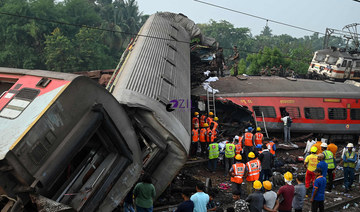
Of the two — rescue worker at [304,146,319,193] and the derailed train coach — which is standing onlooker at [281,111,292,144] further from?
the derailed train coach

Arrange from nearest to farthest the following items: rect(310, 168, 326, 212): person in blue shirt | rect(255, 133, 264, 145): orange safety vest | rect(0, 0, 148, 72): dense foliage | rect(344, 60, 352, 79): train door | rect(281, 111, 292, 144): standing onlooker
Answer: rect(310, 168, 326, 212): person in blue shirt, rect(255, 133, 264, 145): orange safety vest, rect(281, 111, 292, 144): standing onlooker, rect(344, 60, 352, 79): train door, rect(0, 0, 148, 72): dense foliage

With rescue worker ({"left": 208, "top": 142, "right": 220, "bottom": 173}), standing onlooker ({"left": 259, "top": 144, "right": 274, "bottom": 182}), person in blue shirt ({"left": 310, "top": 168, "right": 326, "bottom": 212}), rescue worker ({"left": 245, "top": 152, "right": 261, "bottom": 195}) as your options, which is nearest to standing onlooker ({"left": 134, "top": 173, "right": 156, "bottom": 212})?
rescue worker ({"left": 245, "top": 152, "right": 261, "bottom": 195})

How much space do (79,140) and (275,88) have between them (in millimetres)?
12366

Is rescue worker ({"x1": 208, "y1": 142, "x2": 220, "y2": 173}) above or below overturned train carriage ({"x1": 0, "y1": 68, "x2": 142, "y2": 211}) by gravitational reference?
below

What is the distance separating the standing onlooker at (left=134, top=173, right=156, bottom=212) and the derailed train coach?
215 millimetres

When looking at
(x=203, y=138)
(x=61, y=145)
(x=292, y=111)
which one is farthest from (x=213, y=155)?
(x=61, y=145)

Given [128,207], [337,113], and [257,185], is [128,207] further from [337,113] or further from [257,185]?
[337,113]

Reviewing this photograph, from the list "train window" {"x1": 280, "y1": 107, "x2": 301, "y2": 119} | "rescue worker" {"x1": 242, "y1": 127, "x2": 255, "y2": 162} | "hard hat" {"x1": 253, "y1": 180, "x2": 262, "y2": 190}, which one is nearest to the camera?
"hard hat" {"x1": 253, "y1": 180, "x2": 262, "y2": 190}

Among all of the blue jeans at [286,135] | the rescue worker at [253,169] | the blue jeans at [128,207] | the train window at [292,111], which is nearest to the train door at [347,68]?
the train window at [292,111]

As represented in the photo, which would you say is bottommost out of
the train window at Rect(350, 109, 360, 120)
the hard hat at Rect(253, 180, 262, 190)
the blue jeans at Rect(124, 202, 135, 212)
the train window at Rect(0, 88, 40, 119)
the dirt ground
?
the dirt ground

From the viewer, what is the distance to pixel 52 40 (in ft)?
96.4

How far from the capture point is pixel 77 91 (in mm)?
5086

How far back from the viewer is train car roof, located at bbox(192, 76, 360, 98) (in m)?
15.0

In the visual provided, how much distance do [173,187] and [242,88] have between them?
8.15m
